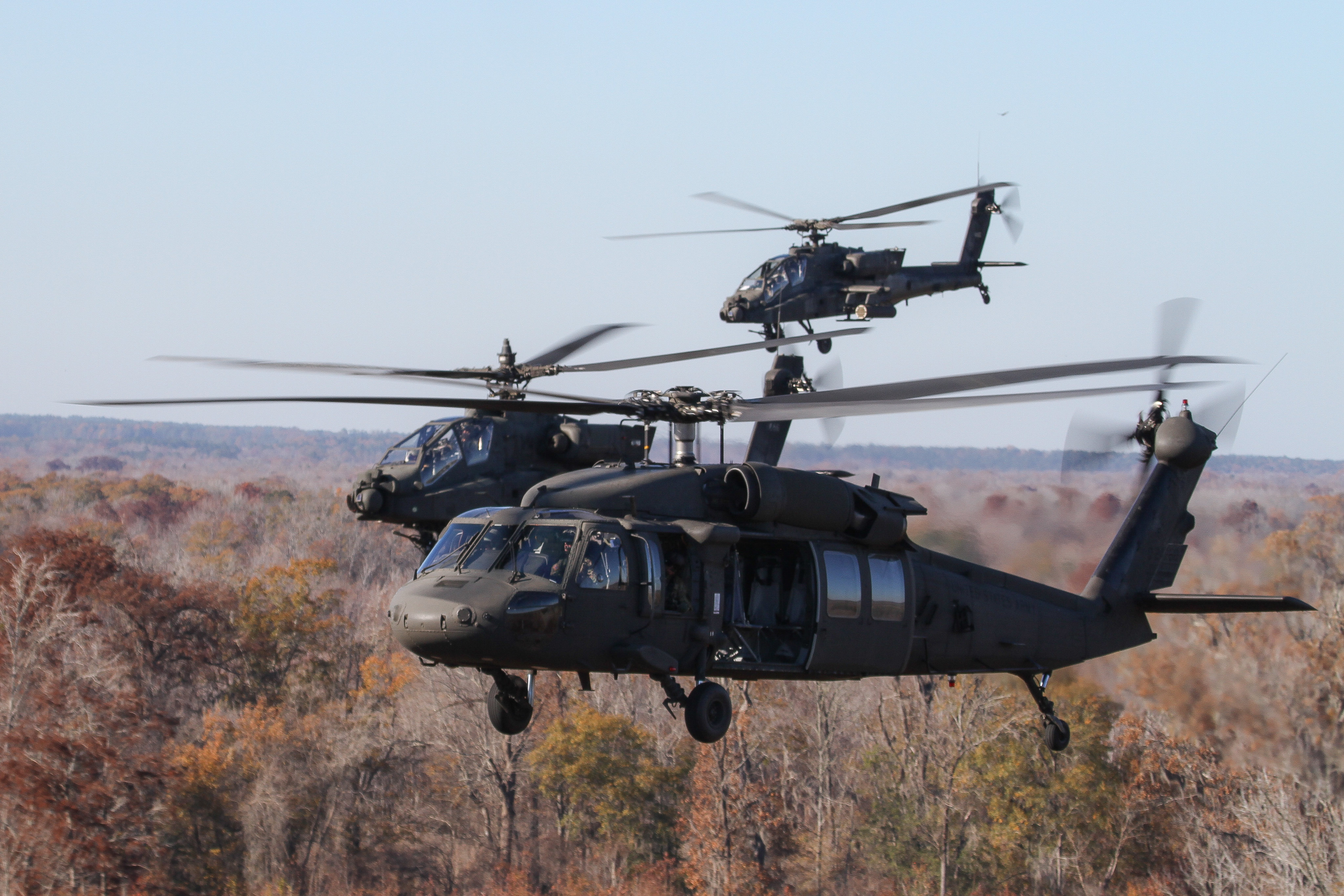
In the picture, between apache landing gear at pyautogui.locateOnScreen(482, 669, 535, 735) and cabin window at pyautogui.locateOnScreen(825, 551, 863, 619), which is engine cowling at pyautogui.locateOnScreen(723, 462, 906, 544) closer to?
cabin window at pyautogui.locateOnScreen(825, 551, 863, 619)

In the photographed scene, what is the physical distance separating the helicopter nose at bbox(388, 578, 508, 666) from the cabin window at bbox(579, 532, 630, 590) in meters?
0.92

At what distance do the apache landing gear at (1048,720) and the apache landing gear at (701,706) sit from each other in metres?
4.73

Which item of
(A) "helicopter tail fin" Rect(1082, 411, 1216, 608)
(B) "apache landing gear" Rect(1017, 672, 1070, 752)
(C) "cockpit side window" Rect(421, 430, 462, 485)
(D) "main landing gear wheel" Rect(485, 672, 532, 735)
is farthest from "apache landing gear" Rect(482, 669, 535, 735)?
(C) "cockpit side window" Rect(421, 430, 462, 485)

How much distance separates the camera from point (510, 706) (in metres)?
14.7

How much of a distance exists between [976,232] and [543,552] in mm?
23987

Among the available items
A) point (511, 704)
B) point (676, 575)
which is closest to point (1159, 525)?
point (676, 575)

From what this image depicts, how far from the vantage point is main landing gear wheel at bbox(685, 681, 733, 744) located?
548 inches

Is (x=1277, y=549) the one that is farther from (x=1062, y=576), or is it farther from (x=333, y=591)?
(x=333, y=591)

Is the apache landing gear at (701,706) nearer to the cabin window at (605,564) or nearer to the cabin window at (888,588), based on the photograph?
the cabin window at (605,564)

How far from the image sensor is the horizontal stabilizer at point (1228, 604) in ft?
53.1

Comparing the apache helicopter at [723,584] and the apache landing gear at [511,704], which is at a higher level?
the apache helicopter at [723,584]

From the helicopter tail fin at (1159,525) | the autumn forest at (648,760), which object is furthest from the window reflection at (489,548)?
the autumn forest at (648,760)

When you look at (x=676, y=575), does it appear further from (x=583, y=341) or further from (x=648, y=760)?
(x=648, y=760)

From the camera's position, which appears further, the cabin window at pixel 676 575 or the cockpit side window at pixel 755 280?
the cockpit side window at pixel 755 280
